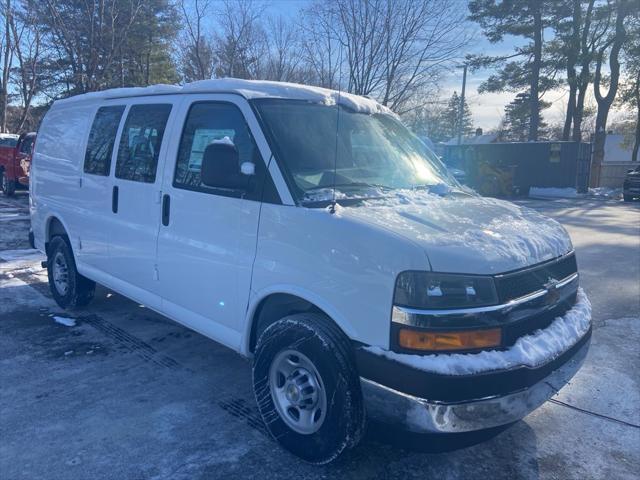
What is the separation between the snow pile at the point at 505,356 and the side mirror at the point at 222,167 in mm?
1295

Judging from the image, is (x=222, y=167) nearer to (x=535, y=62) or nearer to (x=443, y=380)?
(x=443, y=380)

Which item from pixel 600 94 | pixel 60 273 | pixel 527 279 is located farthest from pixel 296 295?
pixel 600 94

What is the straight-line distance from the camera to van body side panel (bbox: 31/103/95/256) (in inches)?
205

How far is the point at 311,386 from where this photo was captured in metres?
2.92

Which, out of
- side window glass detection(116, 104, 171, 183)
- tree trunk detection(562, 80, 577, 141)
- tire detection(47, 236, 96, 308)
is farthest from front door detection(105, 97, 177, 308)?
tree trunk detection(562, 80, 577, 141)

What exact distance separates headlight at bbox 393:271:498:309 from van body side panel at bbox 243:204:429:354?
1.8 inches

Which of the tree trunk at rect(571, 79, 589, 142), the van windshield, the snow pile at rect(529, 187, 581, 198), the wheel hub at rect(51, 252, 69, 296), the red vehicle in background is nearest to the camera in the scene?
the van windshield

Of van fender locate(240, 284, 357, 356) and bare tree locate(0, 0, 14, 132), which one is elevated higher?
bare tree locate(0, 0, 14, 132)

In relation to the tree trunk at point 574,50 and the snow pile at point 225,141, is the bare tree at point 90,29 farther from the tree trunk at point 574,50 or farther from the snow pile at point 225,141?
the tree trunk at point 574,50

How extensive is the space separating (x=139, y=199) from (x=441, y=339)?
2.78m

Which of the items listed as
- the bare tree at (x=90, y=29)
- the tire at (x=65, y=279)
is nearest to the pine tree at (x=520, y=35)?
the bare tree at (x=90, y=29)

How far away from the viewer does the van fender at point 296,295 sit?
273 centimetres

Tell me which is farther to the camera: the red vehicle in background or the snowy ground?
the red vehicle in background

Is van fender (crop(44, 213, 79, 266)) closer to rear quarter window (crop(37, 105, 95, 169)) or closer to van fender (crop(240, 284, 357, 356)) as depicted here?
rear quarter window (crop(37, 105, 95, 169))
